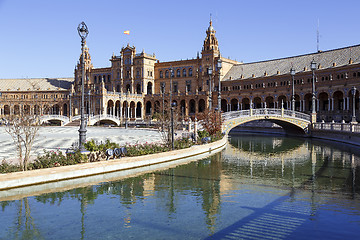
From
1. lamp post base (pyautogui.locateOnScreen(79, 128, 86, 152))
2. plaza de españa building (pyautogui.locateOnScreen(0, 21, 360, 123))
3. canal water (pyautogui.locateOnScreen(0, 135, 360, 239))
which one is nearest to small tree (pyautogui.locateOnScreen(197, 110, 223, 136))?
canal water (pyautogui.locateOnScreen(0, 135, 360, 239))

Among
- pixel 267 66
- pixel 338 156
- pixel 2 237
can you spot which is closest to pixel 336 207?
pixel 2 237

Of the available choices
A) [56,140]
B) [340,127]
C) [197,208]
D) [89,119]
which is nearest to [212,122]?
[56,140]

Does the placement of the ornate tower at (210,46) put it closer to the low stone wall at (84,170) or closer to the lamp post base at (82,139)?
the low stone wall at (84,170)

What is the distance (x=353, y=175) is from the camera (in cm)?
1891

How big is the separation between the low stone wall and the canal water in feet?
4.41

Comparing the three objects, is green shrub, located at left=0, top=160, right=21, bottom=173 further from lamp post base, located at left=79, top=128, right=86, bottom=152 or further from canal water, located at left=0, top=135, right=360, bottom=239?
lamp post base, located at left=79, top=128, right=86, bottom=152

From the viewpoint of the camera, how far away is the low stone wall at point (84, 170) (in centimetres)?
1403

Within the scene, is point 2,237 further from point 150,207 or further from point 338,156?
point 338,156

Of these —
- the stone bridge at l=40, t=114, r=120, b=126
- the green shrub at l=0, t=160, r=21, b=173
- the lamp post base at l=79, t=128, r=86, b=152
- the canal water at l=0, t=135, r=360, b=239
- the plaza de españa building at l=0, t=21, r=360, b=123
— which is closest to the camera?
the canal water at l=0, t=135, r=360, b=239

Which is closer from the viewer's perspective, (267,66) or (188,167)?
(188,167)

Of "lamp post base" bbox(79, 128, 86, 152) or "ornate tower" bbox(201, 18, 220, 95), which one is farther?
"ornate tower" bbox(201, 18, 220, 95)

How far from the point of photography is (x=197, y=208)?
12453 mm

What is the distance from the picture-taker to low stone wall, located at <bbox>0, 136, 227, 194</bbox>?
552 inches

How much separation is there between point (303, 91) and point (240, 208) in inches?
2419
